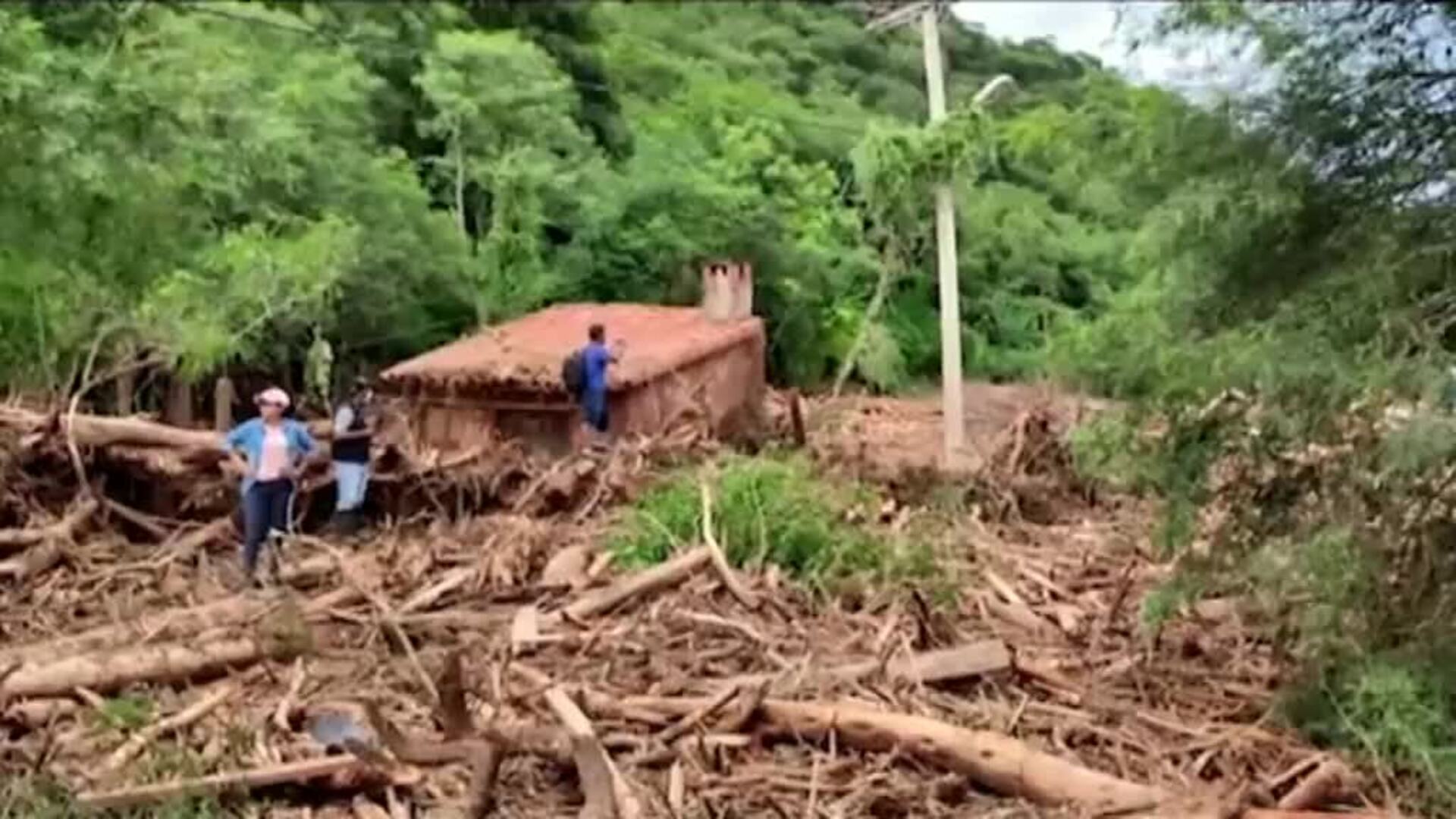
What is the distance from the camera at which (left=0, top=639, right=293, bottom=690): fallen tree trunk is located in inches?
355

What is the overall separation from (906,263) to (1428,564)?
69.8 ft

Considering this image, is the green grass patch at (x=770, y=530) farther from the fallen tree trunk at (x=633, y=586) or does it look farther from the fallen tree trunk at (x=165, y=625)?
the fallen tree trunk at (x=165, y=625)

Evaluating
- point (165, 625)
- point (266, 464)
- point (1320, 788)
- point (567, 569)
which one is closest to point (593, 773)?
point (1320, 788)

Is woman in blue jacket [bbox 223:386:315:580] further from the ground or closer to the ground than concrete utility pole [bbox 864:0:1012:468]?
closer to the ground

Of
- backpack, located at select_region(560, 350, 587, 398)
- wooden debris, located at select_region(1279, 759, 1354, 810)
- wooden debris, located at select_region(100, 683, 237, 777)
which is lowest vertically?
wooden debris, located at select_region(1279, 759, 1354, 810)

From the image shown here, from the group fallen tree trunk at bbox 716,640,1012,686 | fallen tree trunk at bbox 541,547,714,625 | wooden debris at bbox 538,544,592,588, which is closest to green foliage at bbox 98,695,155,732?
fallen tree trunk at bbox 541,547,714,625

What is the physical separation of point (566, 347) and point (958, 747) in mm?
13654

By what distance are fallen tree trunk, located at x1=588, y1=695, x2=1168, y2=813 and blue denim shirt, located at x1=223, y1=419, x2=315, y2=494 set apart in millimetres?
3603

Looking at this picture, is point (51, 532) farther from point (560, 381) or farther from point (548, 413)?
point (548, 413)

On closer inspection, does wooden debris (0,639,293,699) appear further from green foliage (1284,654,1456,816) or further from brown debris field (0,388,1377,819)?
green foliage (1284,654,1456,816)

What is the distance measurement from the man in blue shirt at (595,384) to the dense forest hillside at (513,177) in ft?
10.8

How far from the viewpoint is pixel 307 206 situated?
80.0 feet

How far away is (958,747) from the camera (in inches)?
318

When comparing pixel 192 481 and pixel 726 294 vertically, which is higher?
pixel 726 294
